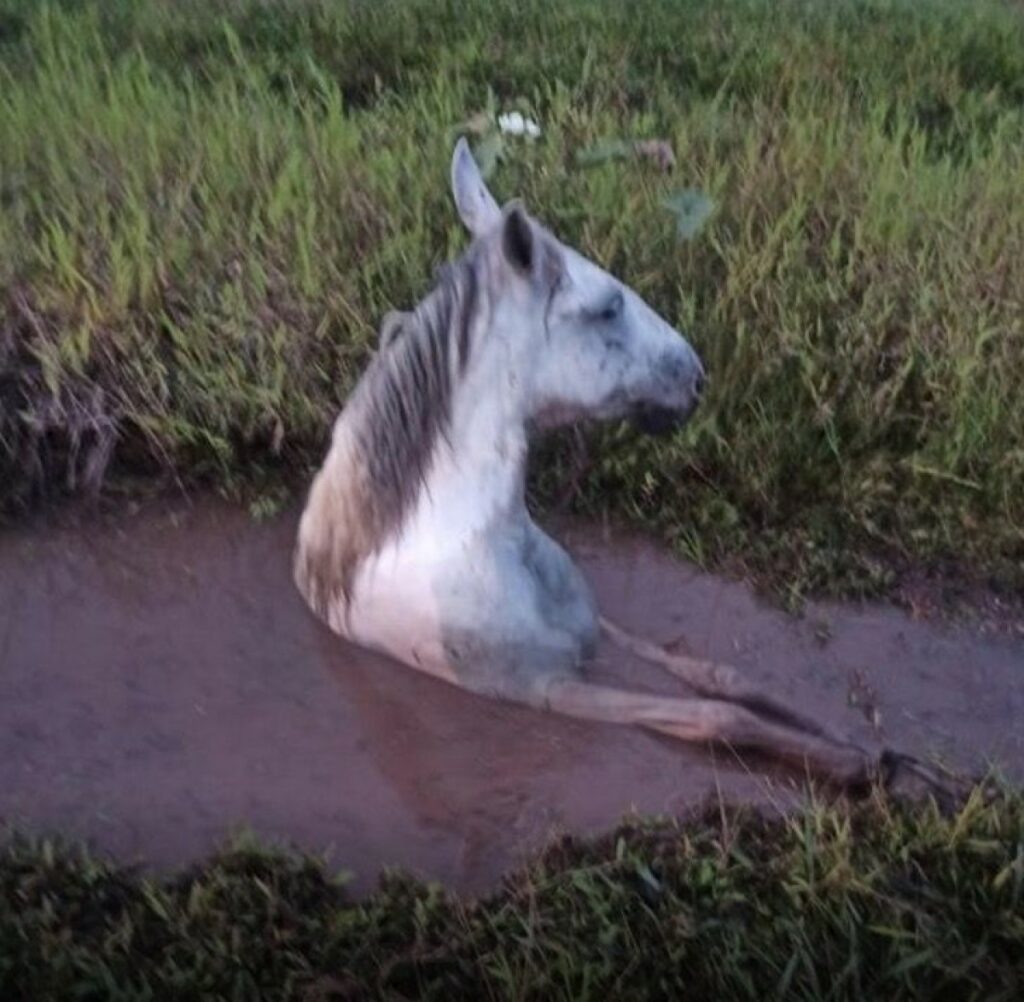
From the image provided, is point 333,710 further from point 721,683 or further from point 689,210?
point 689,210

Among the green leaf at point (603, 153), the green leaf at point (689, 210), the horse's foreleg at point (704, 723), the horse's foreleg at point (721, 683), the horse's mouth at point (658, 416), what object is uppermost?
the horse's mouth at point (658, 416)

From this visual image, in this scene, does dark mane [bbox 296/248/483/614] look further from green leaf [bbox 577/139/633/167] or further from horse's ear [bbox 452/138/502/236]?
green leaf [bbox 577/139/633/167]

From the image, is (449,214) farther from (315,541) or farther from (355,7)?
(355,7)

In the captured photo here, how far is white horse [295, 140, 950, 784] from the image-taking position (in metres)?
2.72

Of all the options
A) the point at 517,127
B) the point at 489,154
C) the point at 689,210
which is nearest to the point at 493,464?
the point at 689,210

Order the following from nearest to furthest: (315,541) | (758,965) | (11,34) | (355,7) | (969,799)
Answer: (758,965), (969,799), (315,541), (11,34), (355,7)

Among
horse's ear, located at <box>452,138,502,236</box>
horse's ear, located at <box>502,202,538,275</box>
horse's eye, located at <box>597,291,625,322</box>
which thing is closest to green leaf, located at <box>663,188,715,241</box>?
horse's ear, located at <box>452,138,502,236</box>

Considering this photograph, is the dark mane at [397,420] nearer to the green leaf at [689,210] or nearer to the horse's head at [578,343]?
the horse's head at [578,343]

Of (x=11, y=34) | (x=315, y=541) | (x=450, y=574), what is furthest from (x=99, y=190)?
(x=11, y=34)

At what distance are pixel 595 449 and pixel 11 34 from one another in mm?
3260

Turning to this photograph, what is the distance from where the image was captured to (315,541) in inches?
114

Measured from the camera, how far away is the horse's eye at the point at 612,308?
2732 millimetres

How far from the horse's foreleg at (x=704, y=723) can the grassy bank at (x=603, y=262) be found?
608 mm

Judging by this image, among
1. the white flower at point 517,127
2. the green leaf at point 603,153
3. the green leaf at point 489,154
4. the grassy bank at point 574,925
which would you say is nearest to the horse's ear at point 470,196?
the grassy bank at point 574,925
